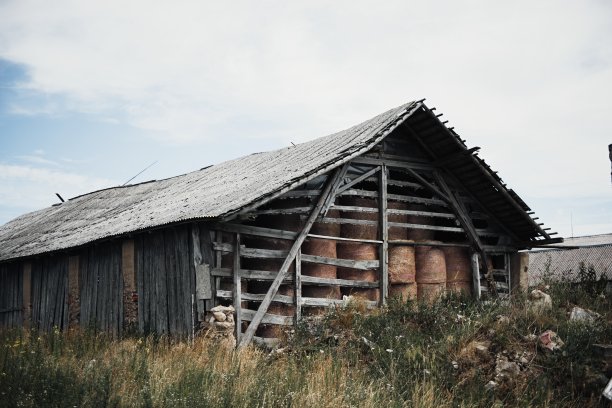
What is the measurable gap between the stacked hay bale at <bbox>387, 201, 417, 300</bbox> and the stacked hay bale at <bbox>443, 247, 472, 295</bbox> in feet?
3.86

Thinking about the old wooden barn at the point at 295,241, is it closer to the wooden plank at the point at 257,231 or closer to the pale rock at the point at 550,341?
the wooden plank at the point at 257,231

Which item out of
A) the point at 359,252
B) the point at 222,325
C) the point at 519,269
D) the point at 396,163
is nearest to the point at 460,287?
the point at 519,269

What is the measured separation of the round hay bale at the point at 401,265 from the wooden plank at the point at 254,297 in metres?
2.82

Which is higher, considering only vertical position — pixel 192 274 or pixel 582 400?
pixel 192 274

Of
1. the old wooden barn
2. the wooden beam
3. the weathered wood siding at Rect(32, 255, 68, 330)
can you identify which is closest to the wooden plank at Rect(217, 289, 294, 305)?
the old wooden barn

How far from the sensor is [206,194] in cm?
1405

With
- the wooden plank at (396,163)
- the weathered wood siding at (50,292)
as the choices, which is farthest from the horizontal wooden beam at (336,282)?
the weathered wood siding at (50,292)

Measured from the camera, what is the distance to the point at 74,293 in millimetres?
15758

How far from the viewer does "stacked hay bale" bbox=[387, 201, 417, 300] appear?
46.8ft

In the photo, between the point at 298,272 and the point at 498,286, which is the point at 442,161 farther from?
the point at 298,272

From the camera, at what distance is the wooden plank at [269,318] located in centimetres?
1182

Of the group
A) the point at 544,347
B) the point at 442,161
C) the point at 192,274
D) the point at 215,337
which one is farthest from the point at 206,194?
the point at 544,347

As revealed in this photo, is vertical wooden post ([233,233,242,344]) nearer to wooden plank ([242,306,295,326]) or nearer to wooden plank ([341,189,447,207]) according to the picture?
wooden plank ([242,306,295,326])

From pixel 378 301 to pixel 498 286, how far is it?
3863 millimetres
